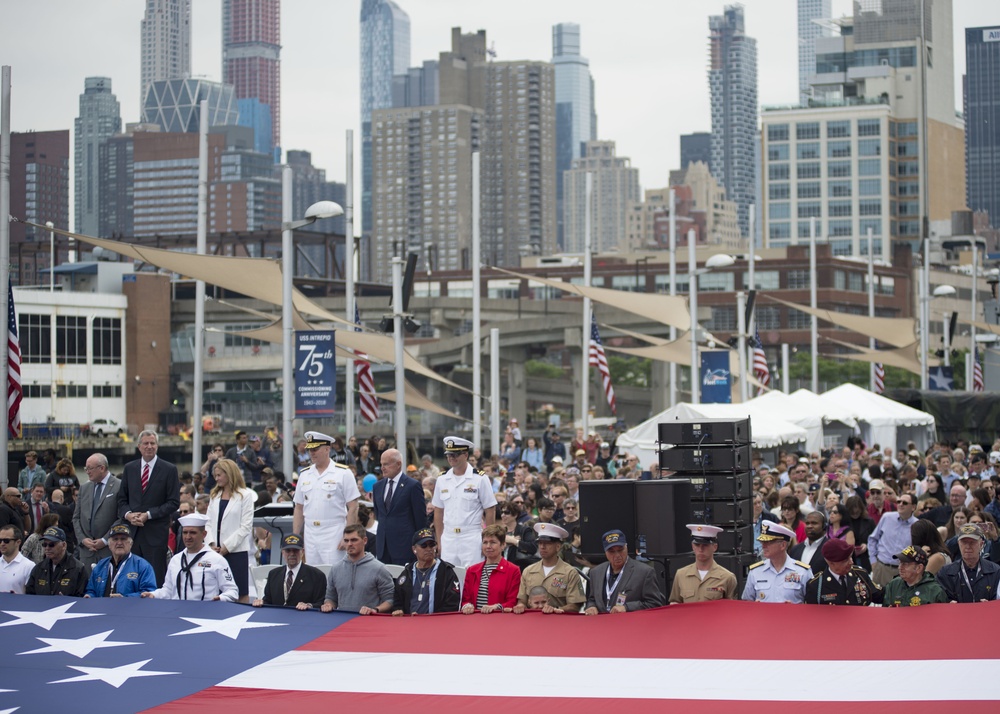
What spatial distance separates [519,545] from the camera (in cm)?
1380

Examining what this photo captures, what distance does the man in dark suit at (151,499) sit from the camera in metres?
13.8

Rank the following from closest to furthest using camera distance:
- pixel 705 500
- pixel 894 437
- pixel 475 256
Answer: pixel 705 500 < pixel 475 256 < pixel 894 437

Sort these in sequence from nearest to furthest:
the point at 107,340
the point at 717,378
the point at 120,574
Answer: the point at 120,574 → the point at 717,378 → the point at 107,340

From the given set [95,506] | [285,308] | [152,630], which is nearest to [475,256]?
[285,308]

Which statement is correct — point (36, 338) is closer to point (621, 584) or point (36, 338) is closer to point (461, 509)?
point (461, 509)

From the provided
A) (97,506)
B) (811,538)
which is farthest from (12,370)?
(811,538)

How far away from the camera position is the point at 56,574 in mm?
12289

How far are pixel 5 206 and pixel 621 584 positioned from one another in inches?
455

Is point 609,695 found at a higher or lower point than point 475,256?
lower

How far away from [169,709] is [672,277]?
38320 millimetres

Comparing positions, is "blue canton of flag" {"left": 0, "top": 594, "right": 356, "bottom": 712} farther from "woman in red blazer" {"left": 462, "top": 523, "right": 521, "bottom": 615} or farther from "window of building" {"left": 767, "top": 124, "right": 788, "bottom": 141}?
"window of building" {"left": 767, "top": 124, "right": 788, "bottom": 141}

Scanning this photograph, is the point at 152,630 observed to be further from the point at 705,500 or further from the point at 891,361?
the point at 891,361

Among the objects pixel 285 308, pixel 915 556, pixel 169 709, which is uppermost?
pixel 285 308

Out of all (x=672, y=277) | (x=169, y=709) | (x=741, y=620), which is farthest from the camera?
(x=672, y=277)
